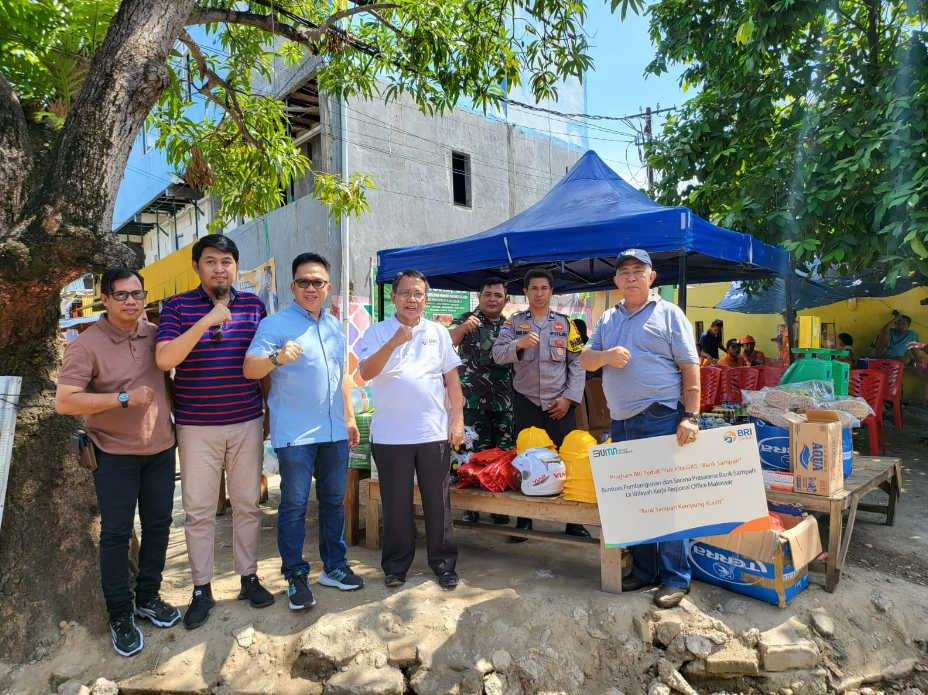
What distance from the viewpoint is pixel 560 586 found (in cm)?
336

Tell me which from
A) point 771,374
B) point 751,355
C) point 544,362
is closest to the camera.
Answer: point 544,362

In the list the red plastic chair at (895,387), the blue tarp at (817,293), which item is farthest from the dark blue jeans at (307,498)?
the blue tarp at (817,293)

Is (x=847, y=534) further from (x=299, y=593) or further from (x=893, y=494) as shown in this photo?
(x=299, y=593)

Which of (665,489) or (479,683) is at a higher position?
(665,489)

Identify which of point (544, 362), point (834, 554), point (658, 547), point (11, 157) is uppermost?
point (11, 157)

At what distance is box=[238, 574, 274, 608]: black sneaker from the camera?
10.4 feet

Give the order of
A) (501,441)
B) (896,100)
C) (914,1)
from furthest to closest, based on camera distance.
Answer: (914,1) < (896,100) < (501,441)

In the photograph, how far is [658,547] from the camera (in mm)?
3189

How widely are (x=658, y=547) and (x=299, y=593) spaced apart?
1.92 meters

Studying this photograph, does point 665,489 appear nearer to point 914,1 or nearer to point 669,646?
point 669,646

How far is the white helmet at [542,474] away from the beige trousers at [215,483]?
4.97 feet

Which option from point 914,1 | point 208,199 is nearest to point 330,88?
point 914,1

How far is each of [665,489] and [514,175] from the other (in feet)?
35.5

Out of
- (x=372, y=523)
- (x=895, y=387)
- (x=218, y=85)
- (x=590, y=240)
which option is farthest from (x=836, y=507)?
(x=218, y=85)
